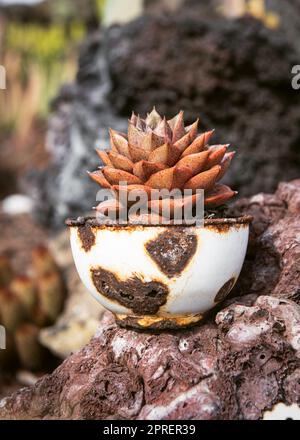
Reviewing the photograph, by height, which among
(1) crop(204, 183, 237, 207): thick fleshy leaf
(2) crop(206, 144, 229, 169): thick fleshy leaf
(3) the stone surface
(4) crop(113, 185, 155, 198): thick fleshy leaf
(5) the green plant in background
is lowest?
(3) the stone surface

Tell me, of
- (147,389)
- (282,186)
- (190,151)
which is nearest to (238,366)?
(147,389)

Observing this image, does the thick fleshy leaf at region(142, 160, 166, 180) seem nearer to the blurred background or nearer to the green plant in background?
the blurred background

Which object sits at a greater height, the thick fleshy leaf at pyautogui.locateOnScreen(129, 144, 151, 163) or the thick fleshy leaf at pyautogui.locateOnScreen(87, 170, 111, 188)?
the thick fleshy leaf at pyautogui.locateOnScreen(129, 144, 151, 163)

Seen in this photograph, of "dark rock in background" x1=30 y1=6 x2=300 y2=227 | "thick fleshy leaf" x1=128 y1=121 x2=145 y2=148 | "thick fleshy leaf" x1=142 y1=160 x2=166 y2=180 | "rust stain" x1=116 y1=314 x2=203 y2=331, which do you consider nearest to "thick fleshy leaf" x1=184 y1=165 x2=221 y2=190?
"thick fleshy leaf" x1=142 y1=160 x2=166 y2=180

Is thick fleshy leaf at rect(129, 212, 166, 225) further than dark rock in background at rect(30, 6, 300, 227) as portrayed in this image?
No

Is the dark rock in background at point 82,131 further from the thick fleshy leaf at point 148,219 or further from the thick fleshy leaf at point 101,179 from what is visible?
the thick fleshy leaf at point 148,219

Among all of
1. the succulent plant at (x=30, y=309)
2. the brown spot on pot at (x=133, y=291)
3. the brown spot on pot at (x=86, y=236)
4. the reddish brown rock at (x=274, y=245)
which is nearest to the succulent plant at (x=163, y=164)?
the brown spot on pot at (x=86, y=236)
